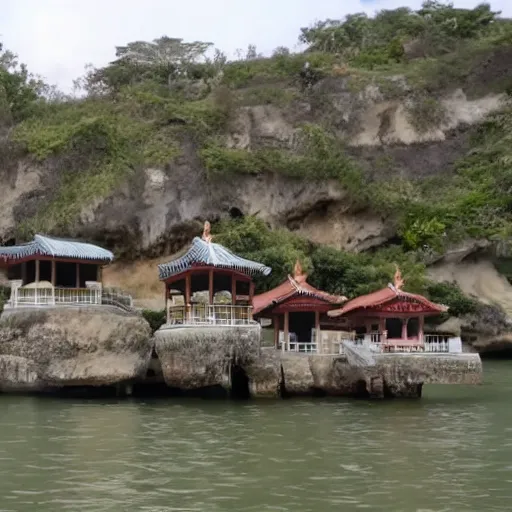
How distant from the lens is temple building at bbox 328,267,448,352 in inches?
851

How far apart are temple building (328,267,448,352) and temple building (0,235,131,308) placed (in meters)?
7.75

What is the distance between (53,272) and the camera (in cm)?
2447

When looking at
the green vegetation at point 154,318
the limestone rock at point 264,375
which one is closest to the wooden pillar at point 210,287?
the limestone rock at point 264,375

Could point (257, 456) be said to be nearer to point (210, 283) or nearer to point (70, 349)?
point (70, 349)

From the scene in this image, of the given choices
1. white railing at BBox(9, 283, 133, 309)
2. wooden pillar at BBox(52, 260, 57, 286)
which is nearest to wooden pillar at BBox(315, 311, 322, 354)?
white railing at BBox(9, 283, 133, 309)

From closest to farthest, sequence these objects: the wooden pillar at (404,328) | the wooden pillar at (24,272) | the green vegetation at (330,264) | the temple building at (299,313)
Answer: the wooden pillar at (404,328) → the temple building at (299,313) → the wooden pillar at (24,272) → the green vegetation at (330,264)

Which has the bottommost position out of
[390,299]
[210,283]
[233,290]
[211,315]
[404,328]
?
[404,328]

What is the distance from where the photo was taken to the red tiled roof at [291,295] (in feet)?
73.4

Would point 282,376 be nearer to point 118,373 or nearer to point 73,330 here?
point 118,373

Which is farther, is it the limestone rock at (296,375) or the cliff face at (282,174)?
the cliff face at (282,174)

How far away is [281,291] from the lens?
78.6ft

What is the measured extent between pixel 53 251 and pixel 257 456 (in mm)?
13075

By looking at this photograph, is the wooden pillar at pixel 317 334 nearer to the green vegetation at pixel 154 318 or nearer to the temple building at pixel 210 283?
the temple building at pixel 210 283

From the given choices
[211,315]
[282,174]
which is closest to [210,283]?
[211,315]
